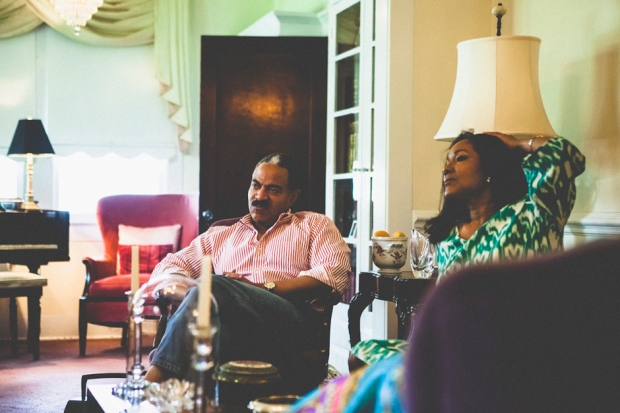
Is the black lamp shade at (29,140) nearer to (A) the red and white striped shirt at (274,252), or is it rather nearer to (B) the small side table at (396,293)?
(A) the red and white striped shirt at (274,252)

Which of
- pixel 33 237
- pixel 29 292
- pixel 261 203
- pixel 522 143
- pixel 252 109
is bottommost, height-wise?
pixel 29 292

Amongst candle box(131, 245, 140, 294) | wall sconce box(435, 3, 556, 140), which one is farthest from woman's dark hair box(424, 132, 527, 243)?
candle box(131, 245, 140, 294)

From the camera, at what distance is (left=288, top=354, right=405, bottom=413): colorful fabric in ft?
3.01

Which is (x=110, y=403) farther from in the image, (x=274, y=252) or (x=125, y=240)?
(x=125, y=240)

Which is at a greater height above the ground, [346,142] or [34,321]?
[346,142]

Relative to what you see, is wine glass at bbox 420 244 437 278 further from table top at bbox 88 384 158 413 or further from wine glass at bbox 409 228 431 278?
table top at bbox 88 384 158 413

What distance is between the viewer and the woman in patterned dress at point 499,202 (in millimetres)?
2297

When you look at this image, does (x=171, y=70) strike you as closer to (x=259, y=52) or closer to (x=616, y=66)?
(x=259, y=52)

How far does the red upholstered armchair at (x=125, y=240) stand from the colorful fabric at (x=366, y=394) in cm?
405

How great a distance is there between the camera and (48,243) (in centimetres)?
484

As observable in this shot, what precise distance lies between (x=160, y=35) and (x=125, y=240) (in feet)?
5.14

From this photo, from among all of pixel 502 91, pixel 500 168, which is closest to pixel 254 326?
pixel 500 168

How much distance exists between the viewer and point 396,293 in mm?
3033

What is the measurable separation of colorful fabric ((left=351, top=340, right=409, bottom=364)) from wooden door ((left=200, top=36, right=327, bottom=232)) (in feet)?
9.35
